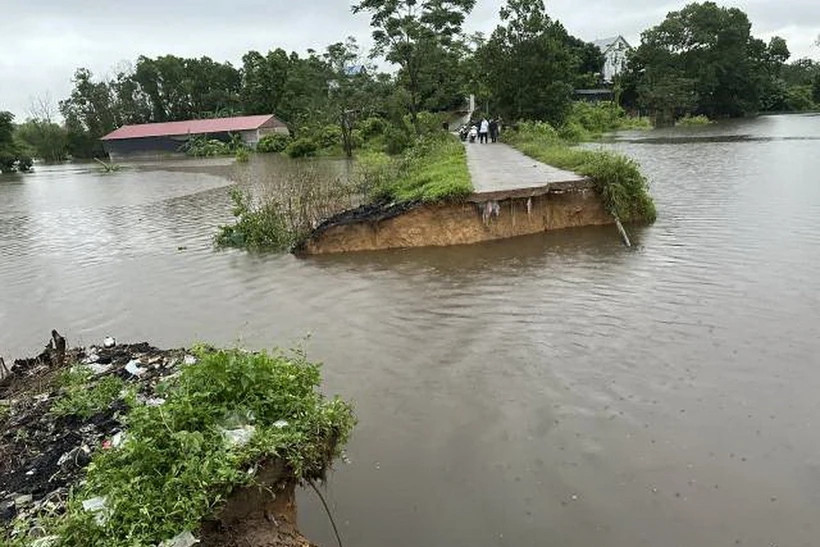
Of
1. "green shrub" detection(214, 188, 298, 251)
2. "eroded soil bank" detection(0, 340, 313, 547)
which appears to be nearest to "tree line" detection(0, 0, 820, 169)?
"green shrub" detection(214, 188, 298, 251)

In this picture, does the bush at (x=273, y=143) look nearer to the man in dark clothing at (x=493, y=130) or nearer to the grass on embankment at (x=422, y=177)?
the man in dark clothing at (x=493, y=130)

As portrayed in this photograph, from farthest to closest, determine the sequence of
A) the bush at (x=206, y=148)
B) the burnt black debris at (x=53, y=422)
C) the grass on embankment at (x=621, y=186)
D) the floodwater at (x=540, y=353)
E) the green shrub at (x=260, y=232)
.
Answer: the bush at (x=206, y=148)
the green shrub at (x=260, y=232)
the grass on embankment at (x=621, y=186)
the floodwater at (x=540, y=353)
the burnt black debris at (x=53, y=422)

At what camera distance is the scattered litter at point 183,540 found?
321 cm

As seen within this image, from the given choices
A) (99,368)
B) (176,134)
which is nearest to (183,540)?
(99,368)

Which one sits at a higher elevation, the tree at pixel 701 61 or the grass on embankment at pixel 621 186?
the tree at pixel 701 61

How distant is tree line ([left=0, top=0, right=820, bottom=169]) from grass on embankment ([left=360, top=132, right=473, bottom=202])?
1073cm

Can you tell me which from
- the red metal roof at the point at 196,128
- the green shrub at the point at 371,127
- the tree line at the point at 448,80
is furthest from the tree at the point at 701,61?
the red metal roof at the point at 196,128

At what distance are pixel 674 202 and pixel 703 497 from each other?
12817mm

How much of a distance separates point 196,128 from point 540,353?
221 feet

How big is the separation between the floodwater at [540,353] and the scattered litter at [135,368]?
1.88 meters

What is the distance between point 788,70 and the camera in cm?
9525

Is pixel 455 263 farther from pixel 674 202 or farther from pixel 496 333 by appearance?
pixel 674 202

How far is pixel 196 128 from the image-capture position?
223 feet

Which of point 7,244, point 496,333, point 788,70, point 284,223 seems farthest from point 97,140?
point 788,70
